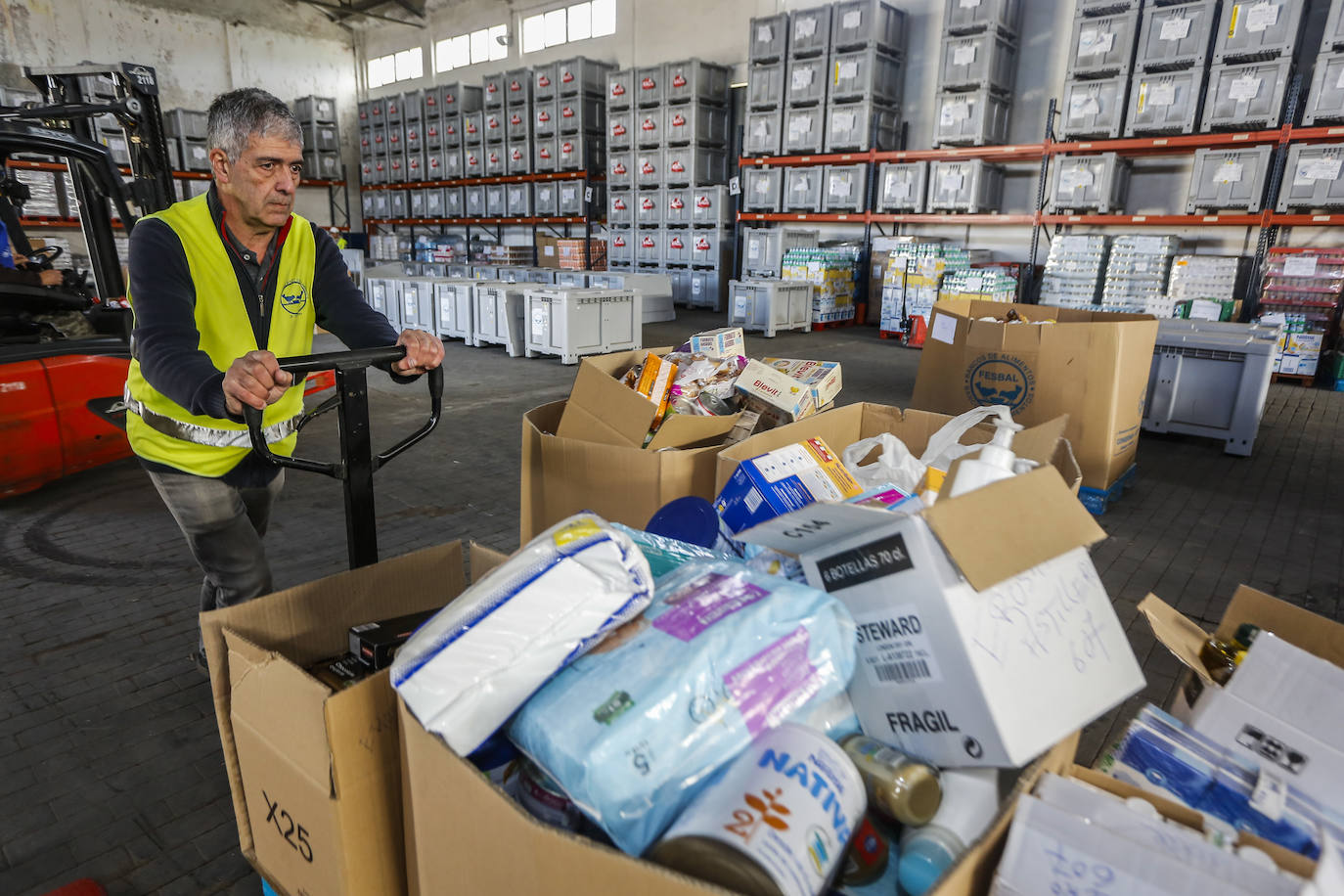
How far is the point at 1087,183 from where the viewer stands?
9203 mm

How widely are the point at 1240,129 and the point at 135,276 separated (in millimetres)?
10308

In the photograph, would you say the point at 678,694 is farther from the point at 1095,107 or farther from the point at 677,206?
the point at 677,206

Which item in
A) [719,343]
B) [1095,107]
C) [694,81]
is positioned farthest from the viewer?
[694,81]

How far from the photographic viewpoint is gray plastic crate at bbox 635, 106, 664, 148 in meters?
13.3

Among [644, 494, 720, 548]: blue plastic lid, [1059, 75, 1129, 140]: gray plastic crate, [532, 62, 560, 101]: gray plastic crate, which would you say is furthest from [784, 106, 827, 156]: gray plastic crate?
[644, 494, 720, 548]: blue plastic lid

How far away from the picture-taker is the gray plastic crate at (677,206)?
13.1 metres

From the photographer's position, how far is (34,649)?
8.88ft

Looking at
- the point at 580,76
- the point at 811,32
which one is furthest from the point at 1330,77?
the point at 580,76

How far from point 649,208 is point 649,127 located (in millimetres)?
1359

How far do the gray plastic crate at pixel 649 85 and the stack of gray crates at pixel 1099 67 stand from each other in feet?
21.3

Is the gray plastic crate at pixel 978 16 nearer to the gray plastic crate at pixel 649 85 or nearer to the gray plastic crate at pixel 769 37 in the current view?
the gray plastic crate at pixel 769 37

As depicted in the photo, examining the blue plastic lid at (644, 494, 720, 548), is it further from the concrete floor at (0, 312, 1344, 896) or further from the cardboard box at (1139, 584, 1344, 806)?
the concrete floor at (0, 312, 1344, 896)

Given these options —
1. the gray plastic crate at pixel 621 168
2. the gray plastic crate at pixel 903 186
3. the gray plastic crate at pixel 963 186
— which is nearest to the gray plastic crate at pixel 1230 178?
the gray plastic crate at pixel 963 186

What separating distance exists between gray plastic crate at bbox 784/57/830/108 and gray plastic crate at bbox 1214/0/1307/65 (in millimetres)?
4758
